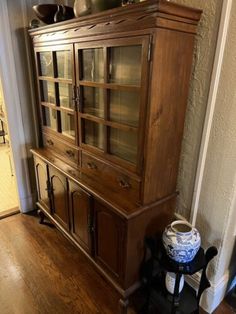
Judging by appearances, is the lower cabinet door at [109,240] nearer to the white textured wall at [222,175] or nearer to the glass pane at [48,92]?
the white textured wall at [222,175]

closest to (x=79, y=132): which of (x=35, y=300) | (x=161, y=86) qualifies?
(x=161, y=86)

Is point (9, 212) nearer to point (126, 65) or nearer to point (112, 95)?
point (112, 95)

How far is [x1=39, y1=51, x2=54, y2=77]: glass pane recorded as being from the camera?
72.4 inches

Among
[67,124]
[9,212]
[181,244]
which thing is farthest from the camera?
[9,212]

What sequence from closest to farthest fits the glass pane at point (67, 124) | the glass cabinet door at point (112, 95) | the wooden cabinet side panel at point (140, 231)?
the glass cabinet door at point (112, 95) → the wooden cabinet side panel at point (140, 231) → the glass pane at point (67, 124)

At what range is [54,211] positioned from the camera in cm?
208

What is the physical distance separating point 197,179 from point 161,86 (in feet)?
2.02

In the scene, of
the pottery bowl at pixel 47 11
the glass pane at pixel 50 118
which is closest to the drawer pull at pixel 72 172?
the glass pane at pixel 50 118

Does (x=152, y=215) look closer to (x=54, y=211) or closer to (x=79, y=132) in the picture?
(x=79, y=132)

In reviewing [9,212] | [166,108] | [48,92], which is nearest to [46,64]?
[48,92]

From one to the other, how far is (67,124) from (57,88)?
0.28 meters

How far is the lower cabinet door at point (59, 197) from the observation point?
71.2 inches

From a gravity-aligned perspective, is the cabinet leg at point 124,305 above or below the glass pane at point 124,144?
below

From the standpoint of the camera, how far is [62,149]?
1.91 metres
